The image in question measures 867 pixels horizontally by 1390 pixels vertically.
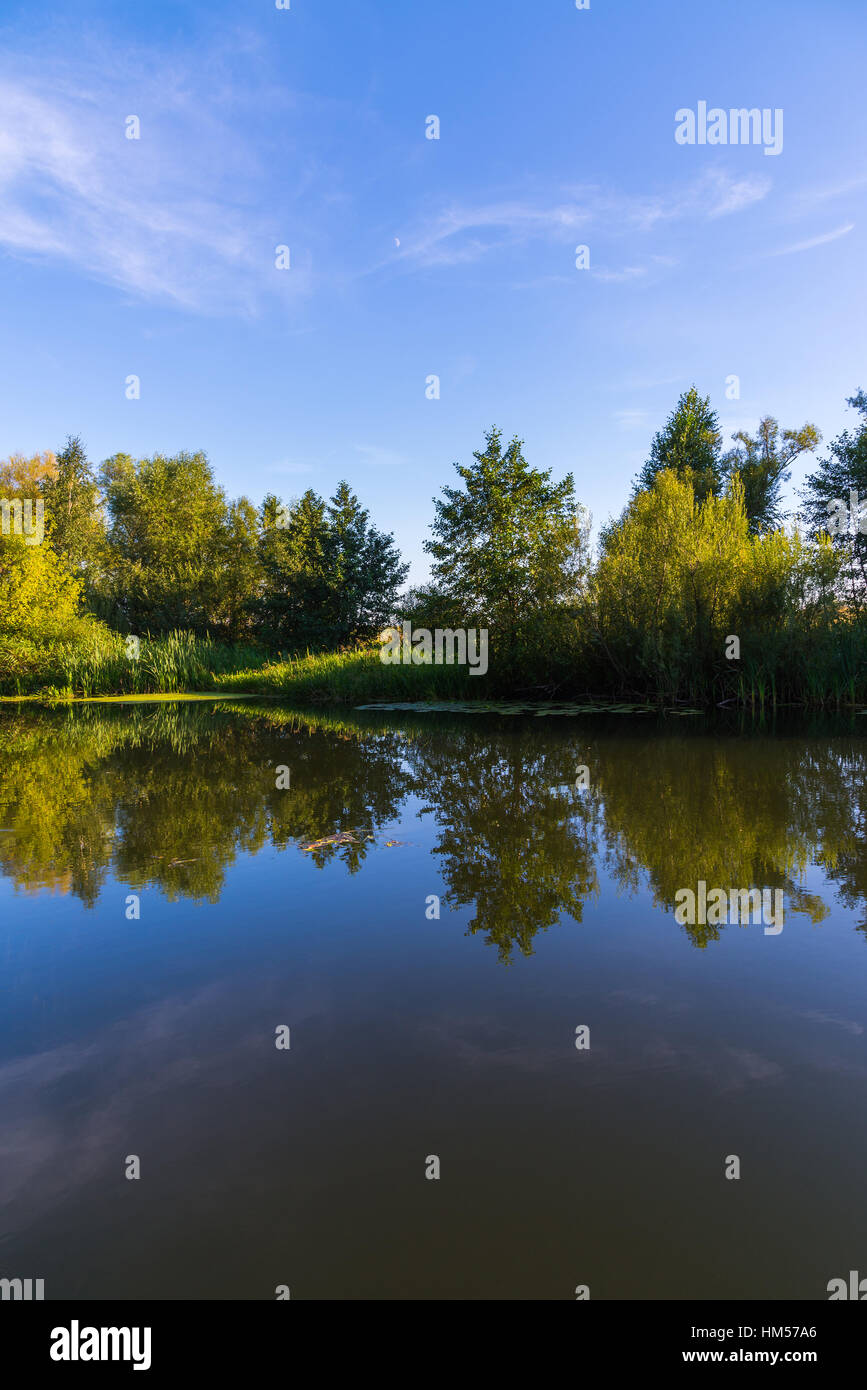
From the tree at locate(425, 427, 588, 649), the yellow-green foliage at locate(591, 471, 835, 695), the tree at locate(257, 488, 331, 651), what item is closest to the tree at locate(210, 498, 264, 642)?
the tree at locate(257, 488, 331, 651)

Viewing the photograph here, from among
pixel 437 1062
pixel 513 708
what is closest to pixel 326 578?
pixel 513 708

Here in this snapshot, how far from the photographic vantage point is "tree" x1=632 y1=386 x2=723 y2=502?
39.5 meters

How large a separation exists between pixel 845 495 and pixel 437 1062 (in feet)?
139

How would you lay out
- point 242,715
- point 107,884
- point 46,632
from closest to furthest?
point 107,884
point 242,715
point 46,632

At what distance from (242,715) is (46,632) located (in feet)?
40.8

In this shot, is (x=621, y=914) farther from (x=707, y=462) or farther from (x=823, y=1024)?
(x=707, y=462)

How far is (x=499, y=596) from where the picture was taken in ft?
64.8

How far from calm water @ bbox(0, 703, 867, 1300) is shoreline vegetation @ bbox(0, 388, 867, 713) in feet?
34.1

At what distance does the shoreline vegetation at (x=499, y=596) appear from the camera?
49.4 ft

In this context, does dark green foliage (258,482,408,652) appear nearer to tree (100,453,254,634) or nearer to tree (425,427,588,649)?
tree (100,453,254,634)

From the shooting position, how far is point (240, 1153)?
6.60ft

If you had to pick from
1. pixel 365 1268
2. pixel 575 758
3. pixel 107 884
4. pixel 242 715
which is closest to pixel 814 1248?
pixel 365 1268

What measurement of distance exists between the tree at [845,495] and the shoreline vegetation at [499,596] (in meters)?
0.12
